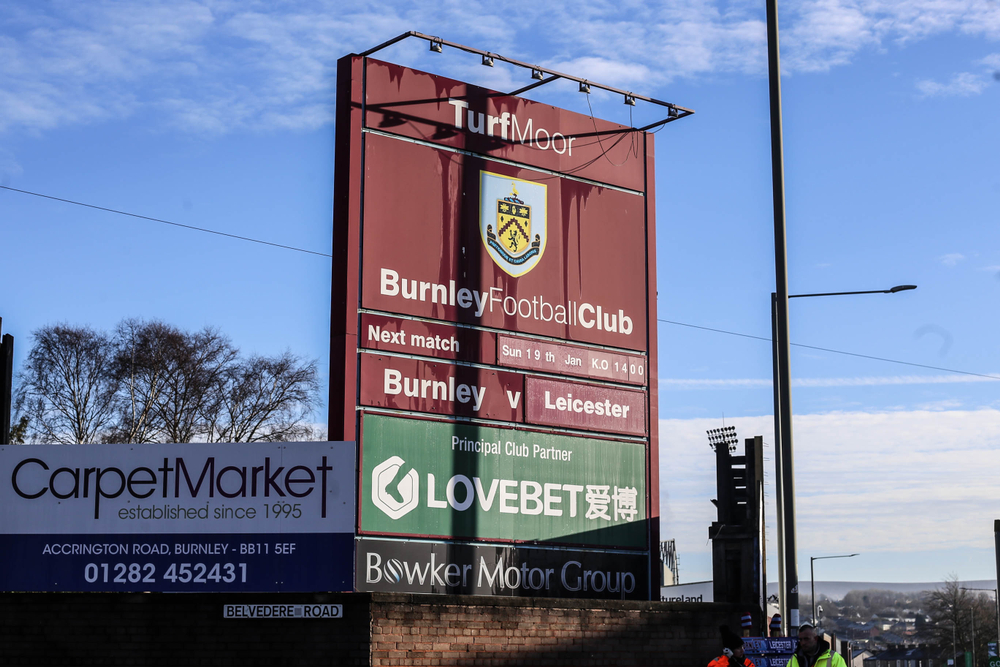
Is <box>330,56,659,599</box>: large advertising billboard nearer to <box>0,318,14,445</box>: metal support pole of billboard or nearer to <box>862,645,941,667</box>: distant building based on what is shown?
<box>0,318,14,445</box>: metal support pole of billboard

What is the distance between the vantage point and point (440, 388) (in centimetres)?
1623

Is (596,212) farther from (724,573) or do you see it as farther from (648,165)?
(724,573)

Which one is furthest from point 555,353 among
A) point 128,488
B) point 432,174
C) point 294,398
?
point 294,398

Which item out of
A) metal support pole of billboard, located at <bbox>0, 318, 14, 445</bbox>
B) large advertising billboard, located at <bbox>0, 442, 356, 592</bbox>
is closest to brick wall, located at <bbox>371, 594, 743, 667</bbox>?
large advertising billboard, located at <bbox>0, 442, 356, 592</bbox>

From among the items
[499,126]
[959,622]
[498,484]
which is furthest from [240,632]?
[959,622]

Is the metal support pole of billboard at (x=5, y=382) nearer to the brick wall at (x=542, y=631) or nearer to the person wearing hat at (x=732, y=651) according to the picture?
the brick wall at (x=542, y=631)

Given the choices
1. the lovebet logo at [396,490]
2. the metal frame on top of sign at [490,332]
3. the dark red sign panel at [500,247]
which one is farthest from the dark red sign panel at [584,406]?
the lovebet logo at [396,490]

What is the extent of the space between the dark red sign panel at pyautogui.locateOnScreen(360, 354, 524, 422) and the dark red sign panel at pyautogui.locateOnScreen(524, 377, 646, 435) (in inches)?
11.5

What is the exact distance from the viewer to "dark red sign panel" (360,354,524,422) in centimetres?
1565

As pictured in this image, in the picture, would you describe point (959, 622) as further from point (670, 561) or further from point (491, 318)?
point (491, 318)

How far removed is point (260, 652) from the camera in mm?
14883

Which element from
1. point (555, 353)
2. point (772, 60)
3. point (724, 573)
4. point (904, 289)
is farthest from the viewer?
point (724, 573)

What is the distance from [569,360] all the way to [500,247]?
6.14 feet

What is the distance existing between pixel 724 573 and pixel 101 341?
39.5m
